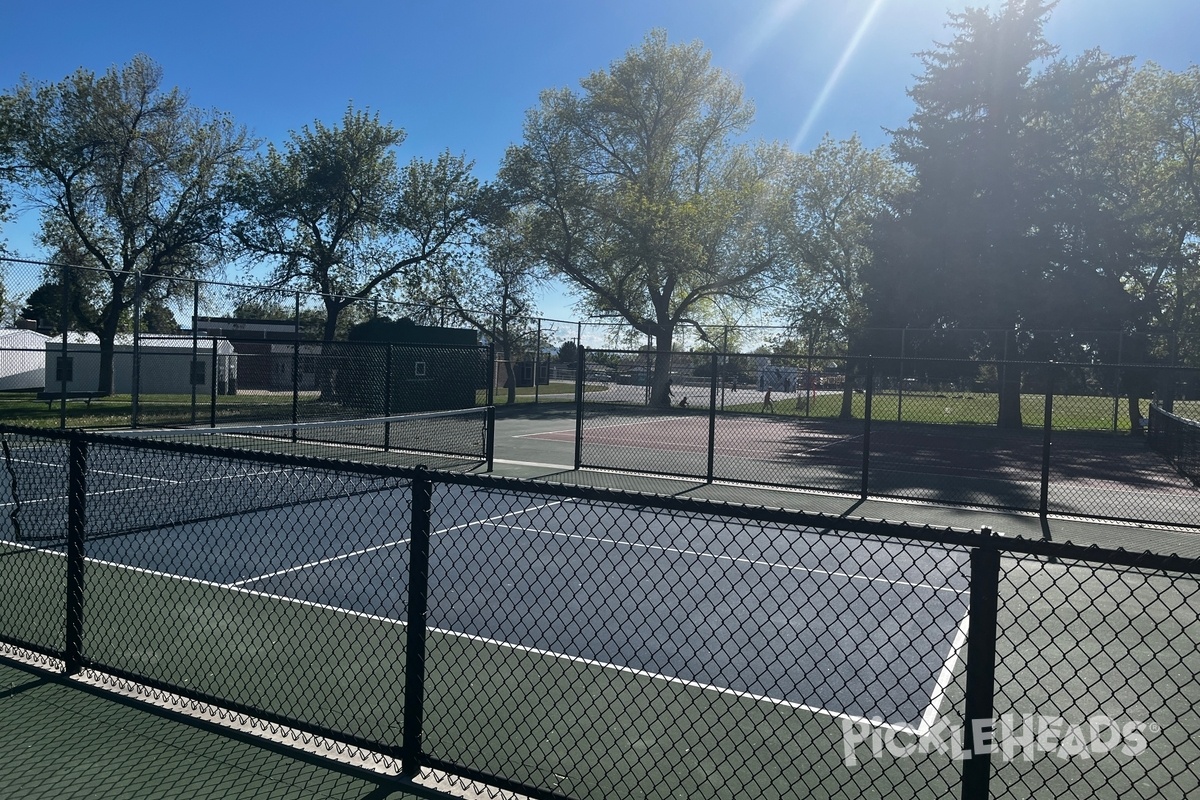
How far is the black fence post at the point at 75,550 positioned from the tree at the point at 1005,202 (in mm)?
26952

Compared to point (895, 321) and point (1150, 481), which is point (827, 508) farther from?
point (895, 321)

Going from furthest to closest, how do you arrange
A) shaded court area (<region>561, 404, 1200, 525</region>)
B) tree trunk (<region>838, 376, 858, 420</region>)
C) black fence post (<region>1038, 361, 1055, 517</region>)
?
tree trunk (<region>838, 376, 858, 420</region>) → shaded court area (<region>561, 404, 1200, 525</region>) → black fence post (<region>1038, 361, 1055, 517</region>)

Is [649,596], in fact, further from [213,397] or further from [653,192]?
[653,192]

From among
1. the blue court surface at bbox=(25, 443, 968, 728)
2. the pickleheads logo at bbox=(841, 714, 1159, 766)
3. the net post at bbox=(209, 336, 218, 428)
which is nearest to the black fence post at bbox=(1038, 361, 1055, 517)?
the blue court surface at bbox=(25, 443, 968, 728)

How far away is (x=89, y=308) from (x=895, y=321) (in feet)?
82.6

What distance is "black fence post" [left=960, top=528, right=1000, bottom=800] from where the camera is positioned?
8.31ft

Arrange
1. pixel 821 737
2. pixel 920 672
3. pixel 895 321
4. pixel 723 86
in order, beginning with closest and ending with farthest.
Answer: pixel 821 737, pixel 920 672, pixel 895 321, pixel 723 86

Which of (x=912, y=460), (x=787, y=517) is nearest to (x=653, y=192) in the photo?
(x=912, y=460)

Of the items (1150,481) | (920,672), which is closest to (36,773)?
(920,672)

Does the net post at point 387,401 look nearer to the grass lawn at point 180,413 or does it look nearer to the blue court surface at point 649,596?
the grass lawn at point 180,413

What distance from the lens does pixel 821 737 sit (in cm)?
432

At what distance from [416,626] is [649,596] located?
3.51 m

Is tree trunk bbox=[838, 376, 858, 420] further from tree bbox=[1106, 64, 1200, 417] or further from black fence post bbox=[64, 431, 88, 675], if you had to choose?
black fence post bbox=[64, 431, 88, 675]

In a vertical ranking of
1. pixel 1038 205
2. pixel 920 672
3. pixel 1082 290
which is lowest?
pixel 920 672
